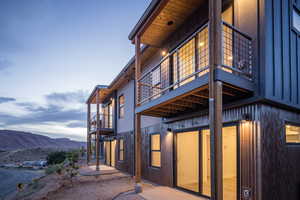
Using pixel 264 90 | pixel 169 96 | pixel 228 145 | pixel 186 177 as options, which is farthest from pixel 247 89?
pixel 228 145

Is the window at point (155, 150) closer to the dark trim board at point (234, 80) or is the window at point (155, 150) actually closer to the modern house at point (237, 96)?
the modern house at point (237, 96)

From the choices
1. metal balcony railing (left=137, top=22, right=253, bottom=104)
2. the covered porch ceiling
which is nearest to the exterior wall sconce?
metal balcony railing (left=137, top=22, right=253, bottom=104)

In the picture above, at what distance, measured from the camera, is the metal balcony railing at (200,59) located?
16.3ft

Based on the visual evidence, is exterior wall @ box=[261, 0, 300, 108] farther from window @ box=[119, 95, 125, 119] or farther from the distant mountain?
the distant mountain

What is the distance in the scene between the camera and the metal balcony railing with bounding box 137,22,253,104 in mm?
4965

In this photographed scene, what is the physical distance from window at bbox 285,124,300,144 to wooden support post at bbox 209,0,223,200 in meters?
2.92

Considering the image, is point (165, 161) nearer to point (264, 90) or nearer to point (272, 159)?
point (272, 159)

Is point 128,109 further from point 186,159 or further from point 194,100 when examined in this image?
point 194,100

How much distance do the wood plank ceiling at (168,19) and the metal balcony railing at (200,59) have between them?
0.79 meters

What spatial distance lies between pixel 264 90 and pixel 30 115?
59.4 metres

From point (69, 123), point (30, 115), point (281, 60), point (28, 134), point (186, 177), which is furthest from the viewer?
point (28, 134)

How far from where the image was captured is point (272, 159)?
4.74 metres

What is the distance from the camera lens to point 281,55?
527 cm

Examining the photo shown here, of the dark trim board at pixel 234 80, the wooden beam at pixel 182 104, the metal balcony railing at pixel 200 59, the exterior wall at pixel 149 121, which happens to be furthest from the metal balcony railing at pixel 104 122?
the dark trim board at pixel 234 80
